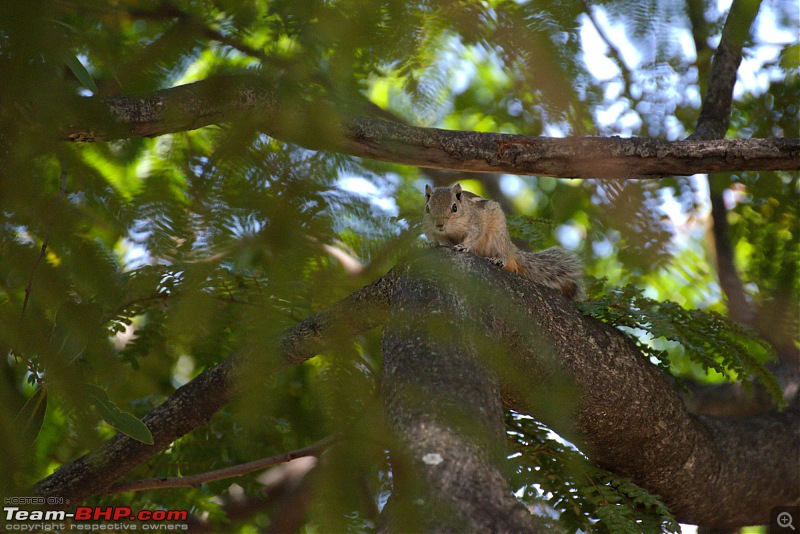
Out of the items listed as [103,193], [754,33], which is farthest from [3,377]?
[754,33]

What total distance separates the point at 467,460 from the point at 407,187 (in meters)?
0.48

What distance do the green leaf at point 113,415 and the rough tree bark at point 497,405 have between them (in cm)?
7

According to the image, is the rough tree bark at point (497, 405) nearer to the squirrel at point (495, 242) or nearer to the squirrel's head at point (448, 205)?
the squirrel at point (495, 242)

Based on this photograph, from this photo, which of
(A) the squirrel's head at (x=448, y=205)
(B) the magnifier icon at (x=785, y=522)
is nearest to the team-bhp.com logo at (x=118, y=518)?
(A) the squirrel's head at (x=448, y=205)

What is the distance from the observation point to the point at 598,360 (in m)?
3.15

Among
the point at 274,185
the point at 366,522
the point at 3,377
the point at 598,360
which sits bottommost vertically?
the point at 366,522

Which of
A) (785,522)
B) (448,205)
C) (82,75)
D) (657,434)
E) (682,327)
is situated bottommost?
(785,522)

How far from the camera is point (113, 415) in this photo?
4.31ft

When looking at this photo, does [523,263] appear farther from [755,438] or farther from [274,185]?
[274,185]

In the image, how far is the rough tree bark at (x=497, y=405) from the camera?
43.8 inches

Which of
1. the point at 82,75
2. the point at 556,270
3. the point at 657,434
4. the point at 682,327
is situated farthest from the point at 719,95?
the point at 82,75

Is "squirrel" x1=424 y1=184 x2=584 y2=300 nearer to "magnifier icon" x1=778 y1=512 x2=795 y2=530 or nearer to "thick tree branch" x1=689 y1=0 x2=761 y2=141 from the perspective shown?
"thick tree branch" x1=689 y1=0 x2=761 y2=141

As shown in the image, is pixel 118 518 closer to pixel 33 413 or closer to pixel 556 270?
pixel 33 413

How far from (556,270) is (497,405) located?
11.3 ft
